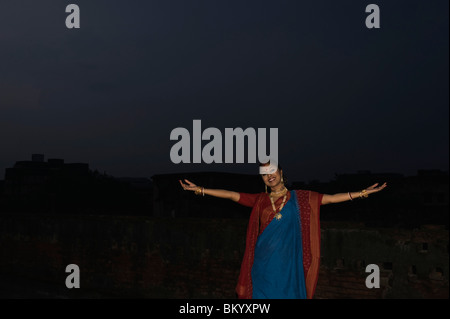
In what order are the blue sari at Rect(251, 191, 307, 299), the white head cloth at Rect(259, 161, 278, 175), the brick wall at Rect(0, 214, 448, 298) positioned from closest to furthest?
the blue sari at Rect(251, 191, 307, 299) < the white head cloth at Rect(259, 161, 278, 175) < the brick wall at Rect(0, 214, 448, 298)

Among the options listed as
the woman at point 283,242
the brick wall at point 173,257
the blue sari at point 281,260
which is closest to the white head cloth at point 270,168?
the woman at point 283,242

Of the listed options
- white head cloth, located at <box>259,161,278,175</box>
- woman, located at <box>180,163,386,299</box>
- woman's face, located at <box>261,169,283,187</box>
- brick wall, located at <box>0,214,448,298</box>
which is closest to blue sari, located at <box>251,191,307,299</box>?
woman, located at <box>180,163,386,299</box>

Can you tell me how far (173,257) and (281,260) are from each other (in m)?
3.70

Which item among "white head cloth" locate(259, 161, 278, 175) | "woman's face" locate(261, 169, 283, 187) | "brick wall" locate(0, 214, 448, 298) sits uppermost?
"white head cloth" locate(259, 161, 278, 175)

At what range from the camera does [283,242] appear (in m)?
4.79

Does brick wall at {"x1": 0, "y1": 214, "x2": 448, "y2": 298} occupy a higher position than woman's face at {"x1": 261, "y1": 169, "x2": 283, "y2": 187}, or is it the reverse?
woman's face at {"x1": 261, "y1": 169, "x2": 283, "y2": 187}

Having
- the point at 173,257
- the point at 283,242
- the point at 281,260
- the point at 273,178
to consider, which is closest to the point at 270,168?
the point at 273,178

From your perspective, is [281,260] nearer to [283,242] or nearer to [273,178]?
[283,242]

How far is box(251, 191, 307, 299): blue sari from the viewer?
4.74 meters

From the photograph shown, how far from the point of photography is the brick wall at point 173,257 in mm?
6082

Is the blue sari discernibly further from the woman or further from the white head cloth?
the white head cloth

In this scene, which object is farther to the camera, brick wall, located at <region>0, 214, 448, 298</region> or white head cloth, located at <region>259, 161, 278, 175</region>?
brick wall, located at <region>0, 214, 448, 298</region>

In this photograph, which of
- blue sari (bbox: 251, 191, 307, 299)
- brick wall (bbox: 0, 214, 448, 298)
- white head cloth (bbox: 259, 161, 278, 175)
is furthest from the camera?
brick wall (bbox: 0, 214, 448, 298)
